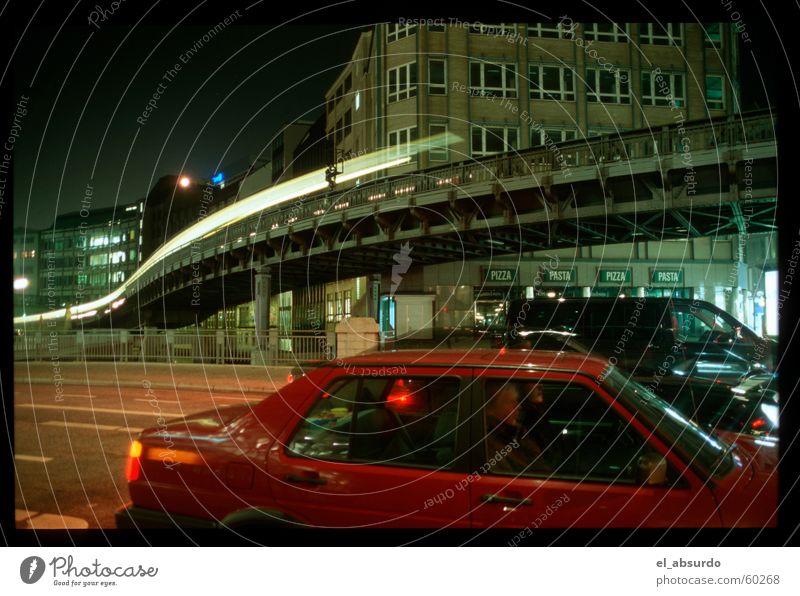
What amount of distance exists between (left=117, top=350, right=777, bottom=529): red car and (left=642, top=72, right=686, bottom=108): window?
122 feet

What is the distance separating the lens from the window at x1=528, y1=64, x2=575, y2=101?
3481cm

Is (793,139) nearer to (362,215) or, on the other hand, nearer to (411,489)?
(411,489)

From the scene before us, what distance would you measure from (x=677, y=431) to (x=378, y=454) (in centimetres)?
179

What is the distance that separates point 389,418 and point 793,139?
3.78 meters

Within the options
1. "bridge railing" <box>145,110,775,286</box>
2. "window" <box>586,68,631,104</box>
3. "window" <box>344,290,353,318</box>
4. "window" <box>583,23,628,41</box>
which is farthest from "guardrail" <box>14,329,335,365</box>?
"window" <box>583,23,628,41</box>

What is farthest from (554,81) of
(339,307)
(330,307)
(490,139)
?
(330,307)

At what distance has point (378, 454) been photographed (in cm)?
351

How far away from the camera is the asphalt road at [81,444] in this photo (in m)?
5.56

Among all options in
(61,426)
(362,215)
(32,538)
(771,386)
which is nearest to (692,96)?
(362,215)

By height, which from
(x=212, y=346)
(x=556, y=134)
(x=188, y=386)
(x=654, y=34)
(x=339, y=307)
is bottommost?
(x=188, y=386)

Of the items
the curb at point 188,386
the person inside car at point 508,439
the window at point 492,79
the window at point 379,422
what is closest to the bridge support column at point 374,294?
the window at point 492,79

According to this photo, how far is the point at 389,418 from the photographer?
368 cm
